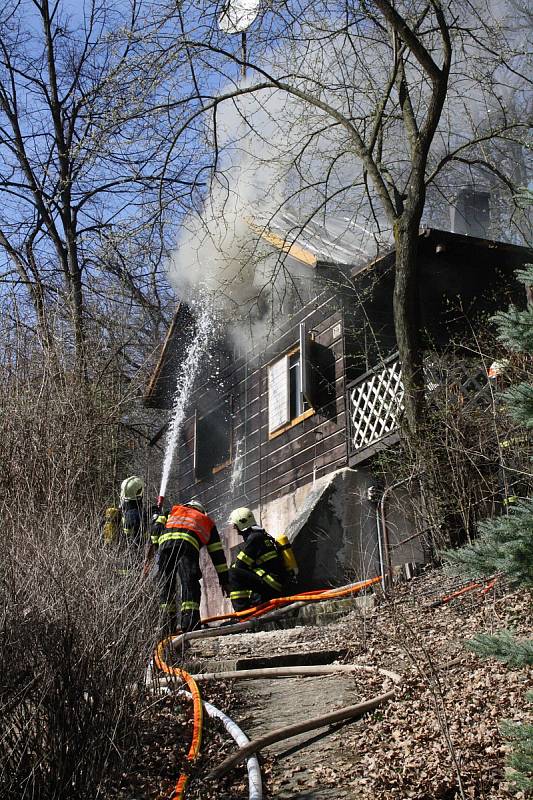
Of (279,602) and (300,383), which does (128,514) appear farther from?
(300,383)

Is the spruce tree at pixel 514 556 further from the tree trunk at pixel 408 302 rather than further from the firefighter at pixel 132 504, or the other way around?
the firefighter at pixel 132 504

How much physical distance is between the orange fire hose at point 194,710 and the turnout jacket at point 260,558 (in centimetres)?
431

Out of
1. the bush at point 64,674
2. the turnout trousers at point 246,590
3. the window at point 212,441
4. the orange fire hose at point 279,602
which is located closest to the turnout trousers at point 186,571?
the orange fire hose at point 279,602

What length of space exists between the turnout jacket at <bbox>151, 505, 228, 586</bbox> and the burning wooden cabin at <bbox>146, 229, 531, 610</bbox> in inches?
65.3

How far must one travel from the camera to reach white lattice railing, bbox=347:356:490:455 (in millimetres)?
10797

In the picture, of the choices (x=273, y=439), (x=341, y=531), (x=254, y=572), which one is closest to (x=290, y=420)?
(x=273, y=439)

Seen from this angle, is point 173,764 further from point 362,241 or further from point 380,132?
point 362,241

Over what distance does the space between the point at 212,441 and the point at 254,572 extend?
8236mm

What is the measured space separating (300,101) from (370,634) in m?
8.02

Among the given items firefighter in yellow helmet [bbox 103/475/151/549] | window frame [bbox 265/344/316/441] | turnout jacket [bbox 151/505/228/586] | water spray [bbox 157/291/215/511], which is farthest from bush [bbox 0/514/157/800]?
water spray [bbox 157/291/215/511]

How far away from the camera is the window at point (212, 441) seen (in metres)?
18.7

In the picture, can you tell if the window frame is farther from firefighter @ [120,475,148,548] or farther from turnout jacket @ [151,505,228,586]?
turnout jacket @ [151,505,228,586]

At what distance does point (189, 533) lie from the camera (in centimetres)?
1036

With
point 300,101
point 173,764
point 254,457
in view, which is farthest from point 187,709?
point 254,457
